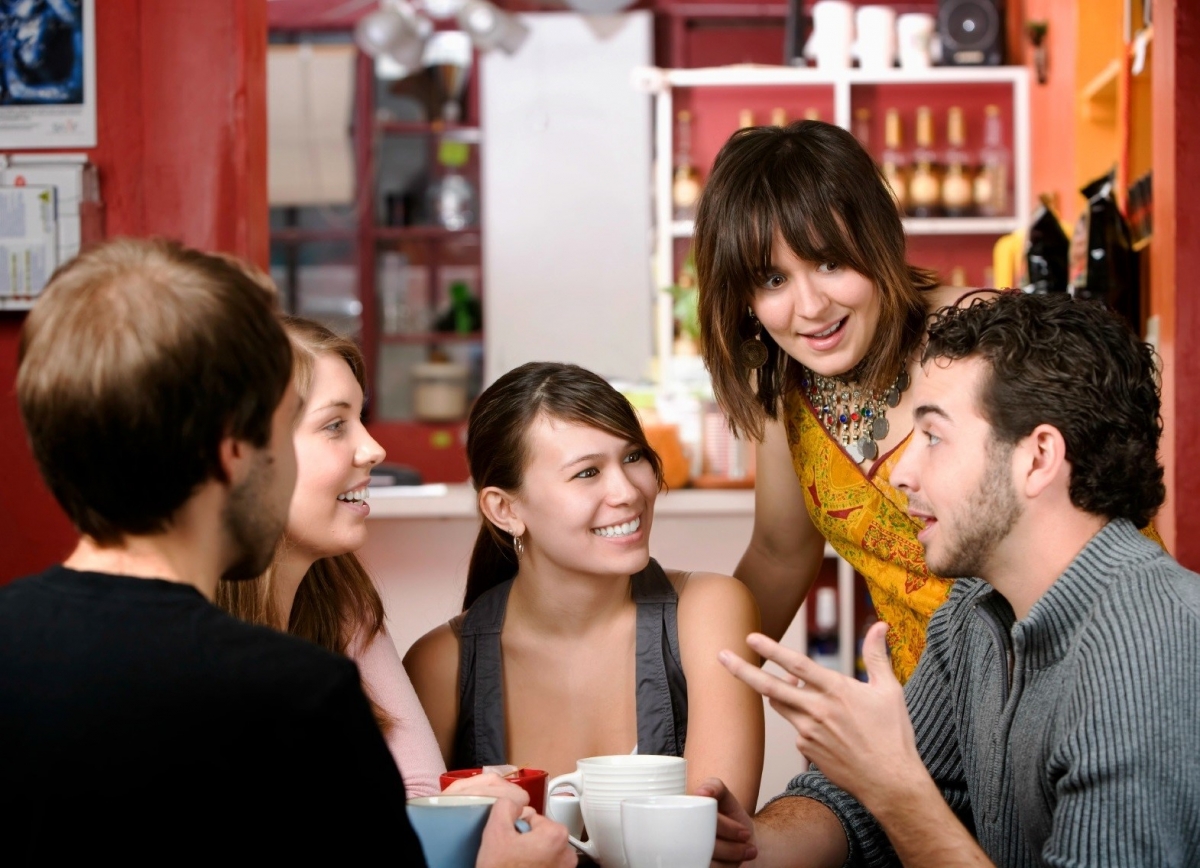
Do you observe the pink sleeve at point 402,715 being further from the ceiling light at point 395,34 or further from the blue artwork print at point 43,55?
the ceiling light at point 395,34

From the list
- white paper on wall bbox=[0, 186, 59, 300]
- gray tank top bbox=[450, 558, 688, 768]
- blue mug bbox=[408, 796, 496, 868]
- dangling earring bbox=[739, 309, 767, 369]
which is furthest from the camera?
white paper on wall bbox=[0, 186, 59, 300]

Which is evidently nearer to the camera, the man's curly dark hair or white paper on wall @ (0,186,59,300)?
the man's curly dark hair

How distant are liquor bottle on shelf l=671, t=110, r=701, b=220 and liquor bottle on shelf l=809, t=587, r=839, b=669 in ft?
7.22

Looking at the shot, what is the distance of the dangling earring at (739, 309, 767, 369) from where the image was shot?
2.06 m

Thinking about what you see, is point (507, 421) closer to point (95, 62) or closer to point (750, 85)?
point (95, 62)

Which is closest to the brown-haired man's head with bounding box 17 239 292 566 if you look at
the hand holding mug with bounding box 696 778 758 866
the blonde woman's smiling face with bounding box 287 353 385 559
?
the hand holding mug with bounding box 696 778 758 866

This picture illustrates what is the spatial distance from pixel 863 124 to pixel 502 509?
Result: 4537 mm

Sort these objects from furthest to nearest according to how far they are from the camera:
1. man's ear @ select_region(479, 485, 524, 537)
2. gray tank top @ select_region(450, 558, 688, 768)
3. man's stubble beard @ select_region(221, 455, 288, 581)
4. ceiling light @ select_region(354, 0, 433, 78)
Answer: ceiling light @ select_region(354, 0, 433, 78) → man's ear @ select_region(479, 485, 524, 537) → gray tank top @ select_region(450, 558, 688, 768) → man's stubble beard @ select_region(221, 455, 288, 581)

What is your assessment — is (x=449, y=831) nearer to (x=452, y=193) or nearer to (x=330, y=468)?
(x=330, y=468)

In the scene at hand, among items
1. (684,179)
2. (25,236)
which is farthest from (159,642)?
(684,179)

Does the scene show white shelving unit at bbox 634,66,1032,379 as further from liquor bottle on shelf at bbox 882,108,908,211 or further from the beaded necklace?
the beaded necklace

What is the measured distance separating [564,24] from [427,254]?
1339mm

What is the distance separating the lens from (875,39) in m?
5.96

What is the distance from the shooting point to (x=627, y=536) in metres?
1.86
